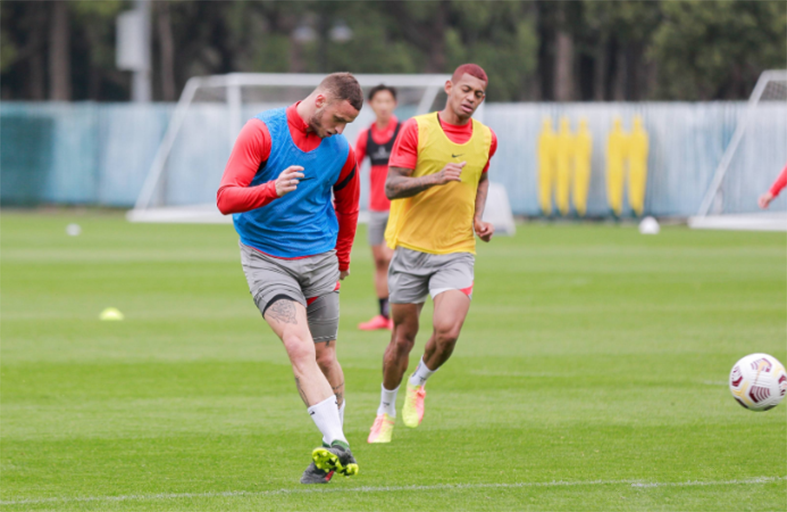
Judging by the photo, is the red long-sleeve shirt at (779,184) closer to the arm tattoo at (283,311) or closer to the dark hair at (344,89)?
the dark hair at (344,89)

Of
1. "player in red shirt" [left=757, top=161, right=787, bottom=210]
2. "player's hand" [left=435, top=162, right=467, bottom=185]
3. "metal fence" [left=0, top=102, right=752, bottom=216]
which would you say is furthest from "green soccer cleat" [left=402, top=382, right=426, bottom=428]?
"metal fence" [left=0, top=102, right=752, bottom=216]

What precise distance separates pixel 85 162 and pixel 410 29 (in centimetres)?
1650

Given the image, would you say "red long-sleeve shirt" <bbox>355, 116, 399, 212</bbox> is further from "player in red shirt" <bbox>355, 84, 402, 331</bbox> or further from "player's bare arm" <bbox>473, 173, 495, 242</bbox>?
"player's bare arm" <bbox>473, 173, 495, 242</bbox>

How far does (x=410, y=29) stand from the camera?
4859 cm

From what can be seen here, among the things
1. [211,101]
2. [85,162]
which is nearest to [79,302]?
[211,101]

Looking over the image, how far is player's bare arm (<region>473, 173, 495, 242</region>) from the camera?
778 cm

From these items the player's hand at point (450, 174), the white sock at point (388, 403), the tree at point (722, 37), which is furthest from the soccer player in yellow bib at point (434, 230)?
the tree at point (722, 37)

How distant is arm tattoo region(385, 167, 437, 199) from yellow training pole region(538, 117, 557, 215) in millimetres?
23759

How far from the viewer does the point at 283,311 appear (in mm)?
6320

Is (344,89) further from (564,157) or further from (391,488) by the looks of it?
(564,157)

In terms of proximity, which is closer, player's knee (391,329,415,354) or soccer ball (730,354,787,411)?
soccer ball (730,354,787,411)

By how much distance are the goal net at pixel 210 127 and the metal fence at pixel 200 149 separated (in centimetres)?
5

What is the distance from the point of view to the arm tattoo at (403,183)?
7453mm

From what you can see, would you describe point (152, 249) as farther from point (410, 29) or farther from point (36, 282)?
point (410, 29)
